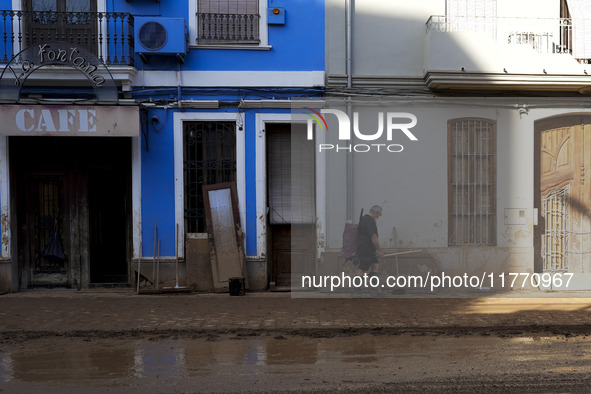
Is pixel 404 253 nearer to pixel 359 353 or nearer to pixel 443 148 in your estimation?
pixel 443 148

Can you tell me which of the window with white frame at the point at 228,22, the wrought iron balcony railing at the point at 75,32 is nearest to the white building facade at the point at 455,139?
the window with white frame at the point at 228,22

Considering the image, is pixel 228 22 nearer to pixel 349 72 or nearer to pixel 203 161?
pixel 349 72

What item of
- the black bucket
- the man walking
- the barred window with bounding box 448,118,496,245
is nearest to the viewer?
the man walking

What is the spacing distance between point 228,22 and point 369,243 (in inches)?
184

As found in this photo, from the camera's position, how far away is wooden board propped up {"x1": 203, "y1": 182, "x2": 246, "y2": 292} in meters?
10.7

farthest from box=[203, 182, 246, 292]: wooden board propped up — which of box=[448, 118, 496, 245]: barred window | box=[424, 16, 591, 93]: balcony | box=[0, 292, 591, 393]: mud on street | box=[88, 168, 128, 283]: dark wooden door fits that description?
box=[424, 16, 591, 93]: balcony

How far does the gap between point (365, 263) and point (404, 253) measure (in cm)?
87

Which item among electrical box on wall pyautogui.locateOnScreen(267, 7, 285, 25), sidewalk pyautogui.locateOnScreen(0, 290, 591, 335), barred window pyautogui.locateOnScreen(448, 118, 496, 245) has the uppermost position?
electrical box on wall pyautogui.locateOnScreen(267, 7, 285, 25)

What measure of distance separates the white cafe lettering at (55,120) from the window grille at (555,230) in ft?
27.7

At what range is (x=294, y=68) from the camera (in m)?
10.9

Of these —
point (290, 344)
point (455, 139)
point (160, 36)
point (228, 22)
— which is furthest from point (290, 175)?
point (290, 344)

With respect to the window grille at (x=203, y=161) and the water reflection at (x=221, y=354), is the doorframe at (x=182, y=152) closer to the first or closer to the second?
the window grille at (x=203, y=161)

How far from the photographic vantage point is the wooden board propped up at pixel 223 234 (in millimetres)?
10656

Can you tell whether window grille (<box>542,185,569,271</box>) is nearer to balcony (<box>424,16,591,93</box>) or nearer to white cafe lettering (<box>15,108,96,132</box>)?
balcony (<box>424,16,591,93</box>)
